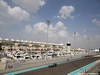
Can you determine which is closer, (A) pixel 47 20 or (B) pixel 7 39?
(A) pixel 47 20

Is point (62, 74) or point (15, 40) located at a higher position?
point (15, 40)

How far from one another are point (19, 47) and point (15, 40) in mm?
17206

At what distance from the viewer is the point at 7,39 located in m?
114

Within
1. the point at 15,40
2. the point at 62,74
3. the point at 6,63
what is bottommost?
the point at 62,74

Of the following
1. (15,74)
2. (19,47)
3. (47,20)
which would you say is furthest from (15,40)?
(15,74)

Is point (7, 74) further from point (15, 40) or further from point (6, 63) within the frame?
point (15, 40)

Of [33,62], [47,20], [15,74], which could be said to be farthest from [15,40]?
[15,74]

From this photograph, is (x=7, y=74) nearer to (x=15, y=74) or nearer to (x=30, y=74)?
(x=15, y=74)

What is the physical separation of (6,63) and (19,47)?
8473 centimetres

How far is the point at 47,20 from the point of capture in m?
50.8

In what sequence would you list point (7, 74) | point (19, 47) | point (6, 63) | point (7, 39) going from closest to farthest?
1. point (7, 74)
2. point (6, 63)
3. point (19, 47)
4. point (7, 39)

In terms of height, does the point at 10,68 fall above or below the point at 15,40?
below

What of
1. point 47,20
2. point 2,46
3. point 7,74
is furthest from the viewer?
point 2,46

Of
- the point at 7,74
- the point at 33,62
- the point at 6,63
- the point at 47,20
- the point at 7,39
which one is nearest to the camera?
the point at 7,74
